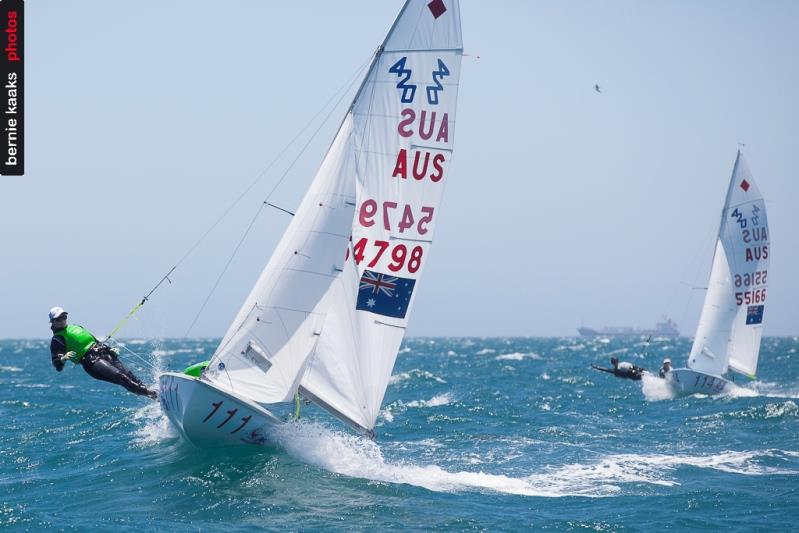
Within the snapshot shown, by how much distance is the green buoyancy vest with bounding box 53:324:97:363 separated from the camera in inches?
538

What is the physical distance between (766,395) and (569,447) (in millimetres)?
14323

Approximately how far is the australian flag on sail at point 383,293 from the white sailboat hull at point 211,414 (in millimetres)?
2207

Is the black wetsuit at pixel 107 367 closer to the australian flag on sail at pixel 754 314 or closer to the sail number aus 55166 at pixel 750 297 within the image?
the sail number aus 55166 at pixel 750 297

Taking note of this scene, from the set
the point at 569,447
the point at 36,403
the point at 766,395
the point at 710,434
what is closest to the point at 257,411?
the point at 569,447

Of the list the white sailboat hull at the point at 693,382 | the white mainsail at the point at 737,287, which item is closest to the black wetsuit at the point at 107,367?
the white sailboat hull at the point at 693,382

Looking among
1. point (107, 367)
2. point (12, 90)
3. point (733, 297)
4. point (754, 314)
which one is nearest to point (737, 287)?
point (733, 297)

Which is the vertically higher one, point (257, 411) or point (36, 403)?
point (257, 411)

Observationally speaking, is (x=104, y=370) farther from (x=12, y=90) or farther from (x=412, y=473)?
(x=412, y=473)

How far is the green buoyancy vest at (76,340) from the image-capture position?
13672mm

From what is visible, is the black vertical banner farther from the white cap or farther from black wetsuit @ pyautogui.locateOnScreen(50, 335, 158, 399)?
black wetsuit @ pyautogui.locateOnScreen(50, 335, 158, 399)

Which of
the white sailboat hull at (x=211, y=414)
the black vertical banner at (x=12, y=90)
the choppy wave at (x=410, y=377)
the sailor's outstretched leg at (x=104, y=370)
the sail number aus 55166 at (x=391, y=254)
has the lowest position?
the choppy wave at (x=410, y=377)

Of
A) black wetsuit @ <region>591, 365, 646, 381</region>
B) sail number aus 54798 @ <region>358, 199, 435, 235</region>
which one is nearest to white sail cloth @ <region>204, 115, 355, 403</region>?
sail number aus 54798 @ <region>358, 199, 435, 235</region>

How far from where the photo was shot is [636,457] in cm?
1697

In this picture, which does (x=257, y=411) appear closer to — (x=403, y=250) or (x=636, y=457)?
(x=403, y=250)
